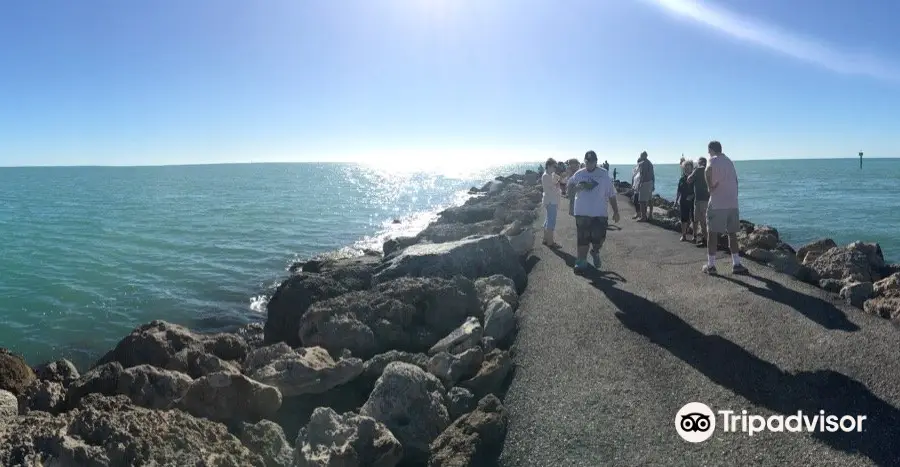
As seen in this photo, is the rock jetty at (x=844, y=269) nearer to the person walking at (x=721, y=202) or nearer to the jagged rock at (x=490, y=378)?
the person walking at (x=721, y=202)

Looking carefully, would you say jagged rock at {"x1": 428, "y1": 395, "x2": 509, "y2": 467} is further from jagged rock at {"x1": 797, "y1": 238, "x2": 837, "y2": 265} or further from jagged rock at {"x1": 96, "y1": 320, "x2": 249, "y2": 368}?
jagged rock at {"x1": 797, "y1": 238, "x2": 837, "y2": 265}

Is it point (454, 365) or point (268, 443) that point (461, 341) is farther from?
point (268, 443)

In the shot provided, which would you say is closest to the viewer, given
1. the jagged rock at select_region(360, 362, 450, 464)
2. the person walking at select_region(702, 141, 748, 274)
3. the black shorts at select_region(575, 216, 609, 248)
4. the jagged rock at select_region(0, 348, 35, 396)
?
the jagged rock at select_region(360, 362, 450, 464)

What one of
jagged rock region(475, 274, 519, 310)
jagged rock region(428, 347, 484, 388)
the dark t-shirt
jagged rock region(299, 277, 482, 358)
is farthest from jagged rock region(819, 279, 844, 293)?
jagged rock region(428, 347, 484, 388)

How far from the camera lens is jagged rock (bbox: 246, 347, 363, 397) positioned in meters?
5.23

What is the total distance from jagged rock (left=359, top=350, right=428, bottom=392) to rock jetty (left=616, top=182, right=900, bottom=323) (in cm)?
519

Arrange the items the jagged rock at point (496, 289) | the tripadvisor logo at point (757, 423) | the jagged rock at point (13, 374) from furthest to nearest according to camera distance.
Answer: the jagged rock at point (496, 289) < the jagged rock at point (13, 374) < the tripadvisor logo at point (757, 423)

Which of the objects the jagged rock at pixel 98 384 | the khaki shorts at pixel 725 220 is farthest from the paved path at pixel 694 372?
the jagged rock at pixel 98 384

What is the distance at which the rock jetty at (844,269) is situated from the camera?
254 inches

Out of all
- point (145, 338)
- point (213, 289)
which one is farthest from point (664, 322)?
point (213, 289)

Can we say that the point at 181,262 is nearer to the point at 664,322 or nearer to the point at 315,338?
the point at 315,338

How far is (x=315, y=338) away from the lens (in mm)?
6727

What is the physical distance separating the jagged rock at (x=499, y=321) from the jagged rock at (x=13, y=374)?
5.07 metres

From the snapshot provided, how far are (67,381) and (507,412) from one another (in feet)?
17.7
